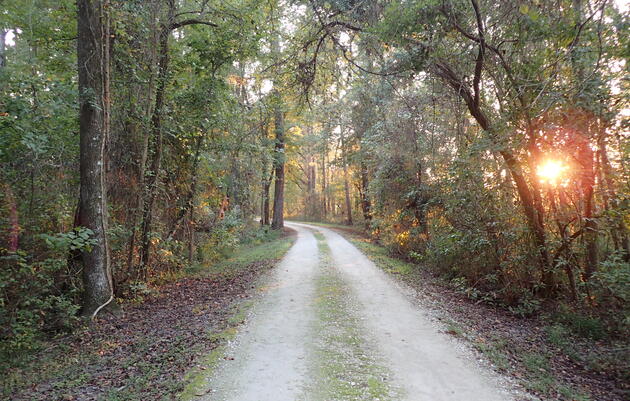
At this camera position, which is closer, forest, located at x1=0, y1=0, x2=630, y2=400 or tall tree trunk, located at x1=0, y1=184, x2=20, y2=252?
tall tree trunk, located at x1=0, y1=184, x2=20, y2=252

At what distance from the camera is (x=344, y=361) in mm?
5012

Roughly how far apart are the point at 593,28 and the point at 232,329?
26.3 feet

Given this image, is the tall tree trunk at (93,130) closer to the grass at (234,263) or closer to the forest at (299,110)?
the forest at (299,110)

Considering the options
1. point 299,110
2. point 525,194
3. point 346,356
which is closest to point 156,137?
point 299,110

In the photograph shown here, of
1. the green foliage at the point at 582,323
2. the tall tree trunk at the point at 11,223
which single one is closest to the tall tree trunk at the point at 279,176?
the tall tree trunk at the point at 11,223

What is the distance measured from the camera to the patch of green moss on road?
13.8ft

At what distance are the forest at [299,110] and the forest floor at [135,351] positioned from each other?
46 centimetres

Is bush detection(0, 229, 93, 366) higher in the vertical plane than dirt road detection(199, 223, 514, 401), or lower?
higher

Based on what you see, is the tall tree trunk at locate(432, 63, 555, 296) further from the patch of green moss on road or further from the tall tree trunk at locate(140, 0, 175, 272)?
the tall tree trunk at locate(140, 0, 175, 272)

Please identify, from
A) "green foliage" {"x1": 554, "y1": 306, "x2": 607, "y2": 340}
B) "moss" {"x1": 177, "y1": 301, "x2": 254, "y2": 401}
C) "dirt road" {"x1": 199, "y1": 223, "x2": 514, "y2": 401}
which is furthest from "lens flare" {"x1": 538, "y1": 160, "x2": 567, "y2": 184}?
"moss" {"x1": 177, "y1": 301, "x2": 254, "y2": 401}

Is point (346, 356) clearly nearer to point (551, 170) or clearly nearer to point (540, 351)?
point (540, 351)

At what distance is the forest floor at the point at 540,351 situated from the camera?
15.1 ft

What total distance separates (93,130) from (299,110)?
17.4 feet

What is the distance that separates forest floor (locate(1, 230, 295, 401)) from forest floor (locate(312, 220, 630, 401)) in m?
4.31
